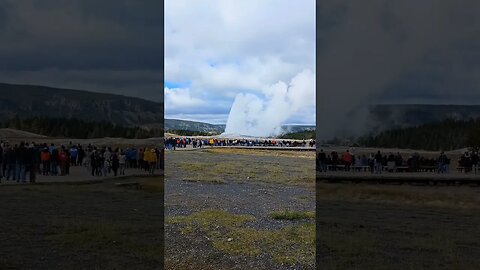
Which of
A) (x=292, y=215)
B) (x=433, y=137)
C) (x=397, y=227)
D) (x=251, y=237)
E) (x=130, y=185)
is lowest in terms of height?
(x=251, y=237)

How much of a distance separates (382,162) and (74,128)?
4963 mm

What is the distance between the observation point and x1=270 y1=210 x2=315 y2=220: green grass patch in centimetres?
1682

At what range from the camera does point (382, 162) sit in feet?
28.6

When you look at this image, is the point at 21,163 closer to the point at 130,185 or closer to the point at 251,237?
the point at 130,185

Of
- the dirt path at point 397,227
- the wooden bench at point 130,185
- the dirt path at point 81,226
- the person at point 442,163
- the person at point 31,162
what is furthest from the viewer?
the person at point 442,163

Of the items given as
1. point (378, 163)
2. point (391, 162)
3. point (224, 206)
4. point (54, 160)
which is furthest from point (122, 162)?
point (224, 206)

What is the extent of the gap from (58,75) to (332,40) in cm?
425

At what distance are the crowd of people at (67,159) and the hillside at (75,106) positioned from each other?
44cm

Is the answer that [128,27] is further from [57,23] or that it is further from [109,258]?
[109,258]

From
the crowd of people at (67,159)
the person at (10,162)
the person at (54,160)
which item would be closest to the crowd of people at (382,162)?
the crowd of people at (67,159)

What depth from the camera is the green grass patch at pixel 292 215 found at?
16822 millimetres

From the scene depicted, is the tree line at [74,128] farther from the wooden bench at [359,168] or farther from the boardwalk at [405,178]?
the wooden bench at [359,168]

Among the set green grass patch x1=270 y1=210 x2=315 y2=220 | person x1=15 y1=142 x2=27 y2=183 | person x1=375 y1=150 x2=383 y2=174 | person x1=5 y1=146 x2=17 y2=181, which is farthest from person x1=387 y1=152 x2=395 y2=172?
green grass patch x1=270 y1=210 x2=315 y2=220

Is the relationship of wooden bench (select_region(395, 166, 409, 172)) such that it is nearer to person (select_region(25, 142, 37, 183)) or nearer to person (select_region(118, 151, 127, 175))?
person (select_region(118, 151, 127, 175))
